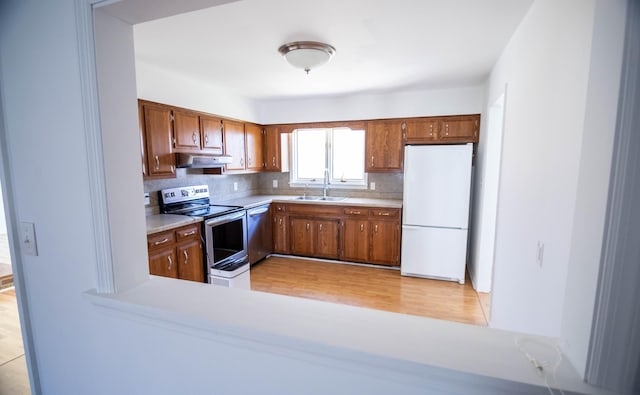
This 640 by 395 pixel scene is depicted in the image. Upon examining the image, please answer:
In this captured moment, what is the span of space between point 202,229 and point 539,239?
2736 mm

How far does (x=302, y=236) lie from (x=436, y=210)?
1.88m

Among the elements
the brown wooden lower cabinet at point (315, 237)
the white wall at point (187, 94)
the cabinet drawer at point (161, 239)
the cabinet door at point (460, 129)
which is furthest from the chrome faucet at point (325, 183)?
the cabinet drawer at point (161, 239)

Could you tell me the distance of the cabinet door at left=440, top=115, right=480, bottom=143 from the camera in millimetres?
3529

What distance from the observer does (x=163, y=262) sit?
2.49 m

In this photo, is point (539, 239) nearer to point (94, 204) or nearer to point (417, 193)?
point (94, 204)

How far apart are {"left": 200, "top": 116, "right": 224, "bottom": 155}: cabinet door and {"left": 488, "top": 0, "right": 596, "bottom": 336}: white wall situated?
3039 mm

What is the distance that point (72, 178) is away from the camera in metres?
0.98

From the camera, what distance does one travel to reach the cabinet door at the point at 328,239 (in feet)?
13.1

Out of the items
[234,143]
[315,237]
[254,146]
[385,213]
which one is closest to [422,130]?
[385,213]

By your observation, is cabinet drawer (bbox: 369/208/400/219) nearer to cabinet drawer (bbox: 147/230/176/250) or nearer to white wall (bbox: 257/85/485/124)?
white wall (bbox: 257/85/485/124)

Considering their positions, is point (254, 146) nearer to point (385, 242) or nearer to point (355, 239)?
point (355, 239)

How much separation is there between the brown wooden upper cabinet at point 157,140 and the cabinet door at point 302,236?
71.0 inches

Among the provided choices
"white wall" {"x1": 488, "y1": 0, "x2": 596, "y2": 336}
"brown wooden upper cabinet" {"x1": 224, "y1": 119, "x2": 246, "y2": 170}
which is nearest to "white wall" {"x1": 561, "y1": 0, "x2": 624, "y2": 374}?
"white wall" {"x1": 488, "y1": 0, "x2": 596, "y2": 336}

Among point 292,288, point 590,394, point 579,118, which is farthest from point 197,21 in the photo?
point 292,288
